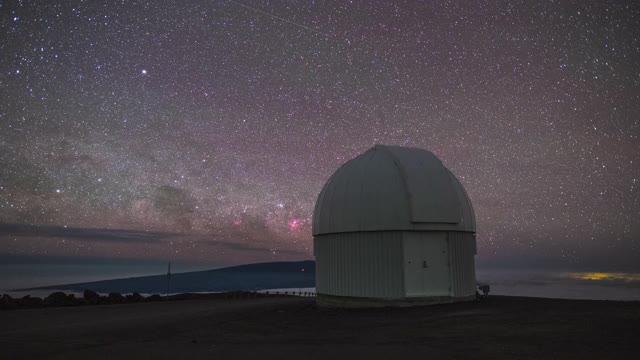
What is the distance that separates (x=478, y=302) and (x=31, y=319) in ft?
54.5

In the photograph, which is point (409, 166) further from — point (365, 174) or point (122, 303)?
point (122, 303)

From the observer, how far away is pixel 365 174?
19.2 m

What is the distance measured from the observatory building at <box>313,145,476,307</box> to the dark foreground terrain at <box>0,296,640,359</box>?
3.98 ft

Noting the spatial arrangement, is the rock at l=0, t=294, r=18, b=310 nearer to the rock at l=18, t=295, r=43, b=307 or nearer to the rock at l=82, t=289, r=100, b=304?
the rock at l=18, t=295, r=43, b=307

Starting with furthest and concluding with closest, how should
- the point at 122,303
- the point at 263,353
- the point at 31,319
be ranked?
the point at 122,303, the point at 31,319, the point at 263,353

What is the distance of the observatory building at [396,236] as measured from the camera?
57.7 feet

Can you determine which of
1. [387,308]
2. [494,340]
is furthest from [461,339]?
[387,308]

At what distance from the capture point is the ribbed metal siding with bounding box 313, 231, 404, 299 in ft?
57.3

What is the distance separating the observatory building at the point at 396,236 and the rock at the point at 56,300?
12344 mm

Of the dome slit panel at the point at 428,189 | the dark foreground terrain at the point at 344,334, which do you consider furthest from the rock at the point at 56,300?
the dome slit panel at the point at 428,189

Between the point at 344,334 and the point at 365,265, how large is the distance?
6.76m

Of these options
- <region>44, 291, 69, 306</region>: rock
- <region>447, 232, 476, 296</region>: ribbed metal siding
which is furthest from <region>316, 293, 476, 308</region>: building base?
<region>44, 291, 69, 306</region>: rock

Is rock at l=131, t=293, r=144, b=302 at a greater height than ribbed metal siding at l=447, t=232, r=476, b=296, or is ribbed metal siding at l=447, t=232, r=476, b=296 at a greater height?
ribbed metal siding at l=447, t=232, r=476, b=296

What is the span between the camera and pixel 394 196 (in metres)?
18.1
